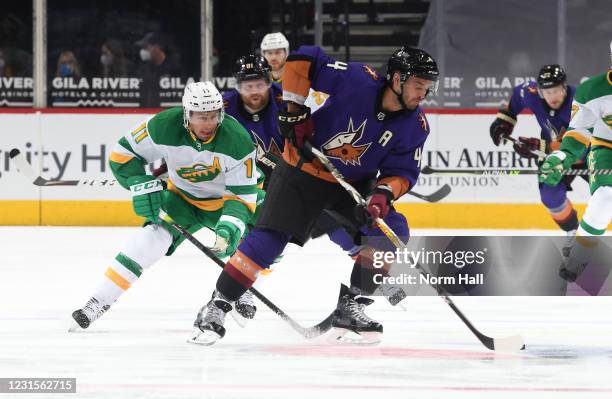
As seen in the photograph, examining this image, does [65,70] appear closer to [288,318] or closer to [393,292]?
[393,292]

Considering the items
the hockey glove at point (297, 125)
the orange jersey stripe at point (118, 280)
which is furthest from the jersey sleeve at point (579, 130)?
the orange jersey stripe at point (118, 280)

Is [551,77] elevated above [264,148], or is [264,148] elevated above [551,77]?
[551,77]

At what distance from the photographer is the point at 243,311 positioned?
4.18 meters

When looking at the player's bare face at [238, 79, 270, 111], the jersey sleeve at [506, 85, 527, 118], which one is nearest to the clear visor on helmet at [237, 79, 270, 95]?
the player's bare face at [238, 79, 270, 111]

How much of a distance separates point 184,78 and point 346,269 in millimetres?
3328

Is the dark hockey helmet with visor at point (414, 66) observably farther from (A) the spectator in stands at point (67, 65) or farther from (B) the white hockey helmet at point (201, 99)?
(A) the spectator in stands at point (67, 65)

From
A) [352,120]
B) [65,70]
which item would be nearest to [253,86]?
[352,120]

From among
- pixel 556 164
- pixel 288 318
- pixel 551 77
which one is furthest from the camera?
pixel 551 77

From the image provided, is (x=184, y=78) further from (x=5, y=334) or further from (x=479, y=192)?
(x=5, y=334)

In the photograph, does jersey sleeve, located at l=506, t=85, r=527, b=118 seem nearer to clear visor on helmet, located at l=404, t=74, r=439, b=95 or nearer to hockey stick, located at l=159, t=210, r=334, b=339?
hockey stick, located at l=159, t=210, r=334, b=339

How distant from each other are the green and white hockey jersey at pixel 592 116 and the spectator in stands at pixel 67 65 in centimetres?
455

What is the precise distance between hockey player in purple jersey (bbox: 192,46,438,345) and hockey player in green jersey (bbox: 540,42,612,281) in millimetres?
1907

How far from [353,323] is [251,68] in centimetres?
156

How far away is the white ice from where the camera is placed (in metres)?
2.94
